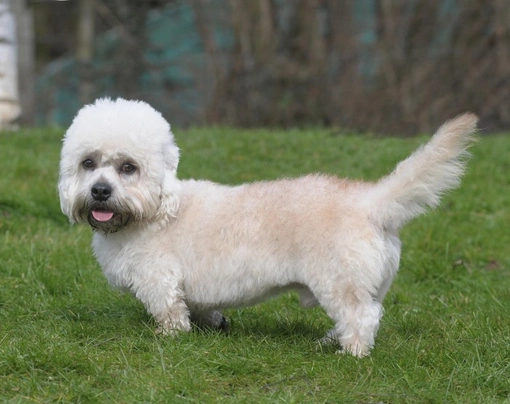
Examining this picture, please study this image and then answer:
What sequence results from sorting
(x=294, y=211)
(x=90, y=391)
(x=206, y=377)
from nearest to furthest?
(x=90, y=391), (x=206, y=377), (x=294, y=211)

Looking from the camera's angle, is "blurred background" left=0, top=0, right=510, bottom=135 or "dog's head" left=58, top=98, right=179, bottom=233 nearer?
"dog's head" left=58, top=98, right=179, bottom=233

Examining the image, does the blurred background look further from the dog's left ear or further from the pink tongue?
the pink tongue

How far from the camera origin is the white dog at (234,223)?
14.4 feet

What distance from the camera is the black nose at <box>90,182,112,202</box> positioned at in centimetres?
464

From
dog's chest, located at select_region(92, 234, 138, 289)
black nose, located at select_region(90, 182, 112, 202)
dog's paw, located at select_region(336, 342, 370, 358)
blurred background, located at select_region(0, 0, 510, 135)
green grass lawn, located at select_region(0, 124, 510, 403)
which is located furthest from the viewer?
blurred background, located at select_region(0, 0, 510, 135)

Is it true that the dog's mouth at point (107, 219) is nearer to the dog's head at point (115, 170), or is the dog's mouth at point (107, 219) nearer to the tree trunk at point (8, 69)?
the dog's head at point (115, 170)

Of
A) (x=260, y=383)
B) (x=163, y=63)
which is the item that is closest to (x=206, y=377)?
(x=260, y=383)

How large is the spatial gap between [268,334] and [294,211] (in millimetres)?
813

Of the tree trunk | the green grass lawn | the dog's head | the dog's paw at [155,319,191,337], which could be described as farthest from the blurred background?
the dog's paw at [155,319,191,337]

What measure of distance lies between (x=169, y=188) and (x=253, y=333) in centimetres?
95

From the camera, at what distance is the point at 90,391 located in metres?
3.90

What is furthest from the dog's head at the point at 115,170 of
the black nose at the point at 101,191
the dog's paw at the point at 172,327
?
the dog's paw at the point at 172,327

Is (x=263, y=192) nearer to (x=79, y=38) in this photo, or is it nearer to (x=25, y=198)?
(x=25, y=198)

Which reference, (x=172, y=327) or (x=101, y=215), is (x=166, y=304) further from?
(x=101, y=215)
